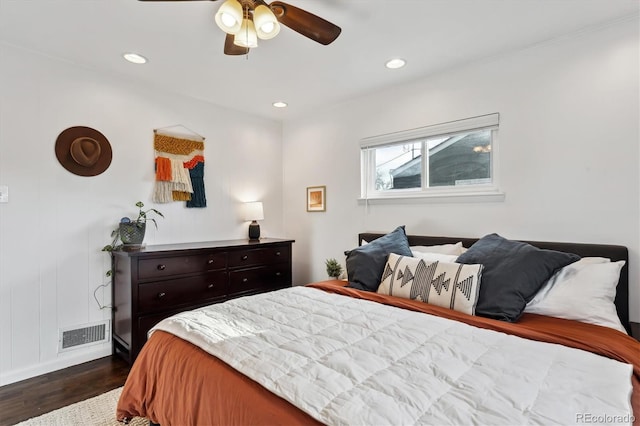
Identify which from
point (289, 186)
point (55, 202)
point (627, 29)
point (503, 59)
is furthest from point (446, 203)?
point (55, 202)

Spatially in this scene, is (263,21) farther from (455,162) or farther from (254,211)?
(254,211)

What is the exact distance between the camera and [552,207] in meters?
2.28

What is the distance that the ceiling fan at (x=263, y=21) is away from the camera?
155 centimetres

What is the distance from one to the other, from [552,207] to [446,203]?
761mm

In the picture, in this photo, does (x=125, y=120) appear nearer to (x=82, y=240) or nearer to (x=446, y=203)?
(x=82, y=240)

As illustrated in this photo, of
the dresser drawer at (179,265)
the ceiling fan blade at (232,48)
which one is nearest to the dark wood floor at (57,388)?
the dresser drawer at (179,265)

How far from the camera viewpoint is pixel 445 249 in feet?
8.28

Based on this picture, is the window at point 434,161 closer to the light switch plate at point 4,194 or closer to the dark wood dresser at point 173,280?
the dark wood dresser at point 173,280

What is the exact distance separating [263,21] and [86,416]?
2476mm

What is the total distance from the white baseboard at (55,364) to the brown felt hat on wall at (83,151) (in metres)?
1.49

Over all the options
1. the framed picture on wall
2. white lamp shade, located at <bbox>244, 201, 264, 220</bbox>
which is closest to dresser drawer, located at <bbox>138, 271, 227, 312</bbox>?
white lamp shade, located at <bbox>244, 201, 264, 220</bbox>

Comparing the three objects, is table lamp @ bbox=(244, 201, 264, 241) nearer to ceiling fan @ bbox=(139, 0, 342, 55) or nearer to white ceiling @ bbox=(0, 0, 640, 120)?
white ceiling @ bbox=(0, 0, 640, 120)

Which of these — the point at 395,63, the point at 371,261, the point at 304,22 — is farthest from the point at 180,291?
the point at 395,63

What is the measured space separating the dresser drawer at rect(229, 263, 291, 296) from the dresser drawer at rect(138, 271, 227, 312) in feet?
0.40
